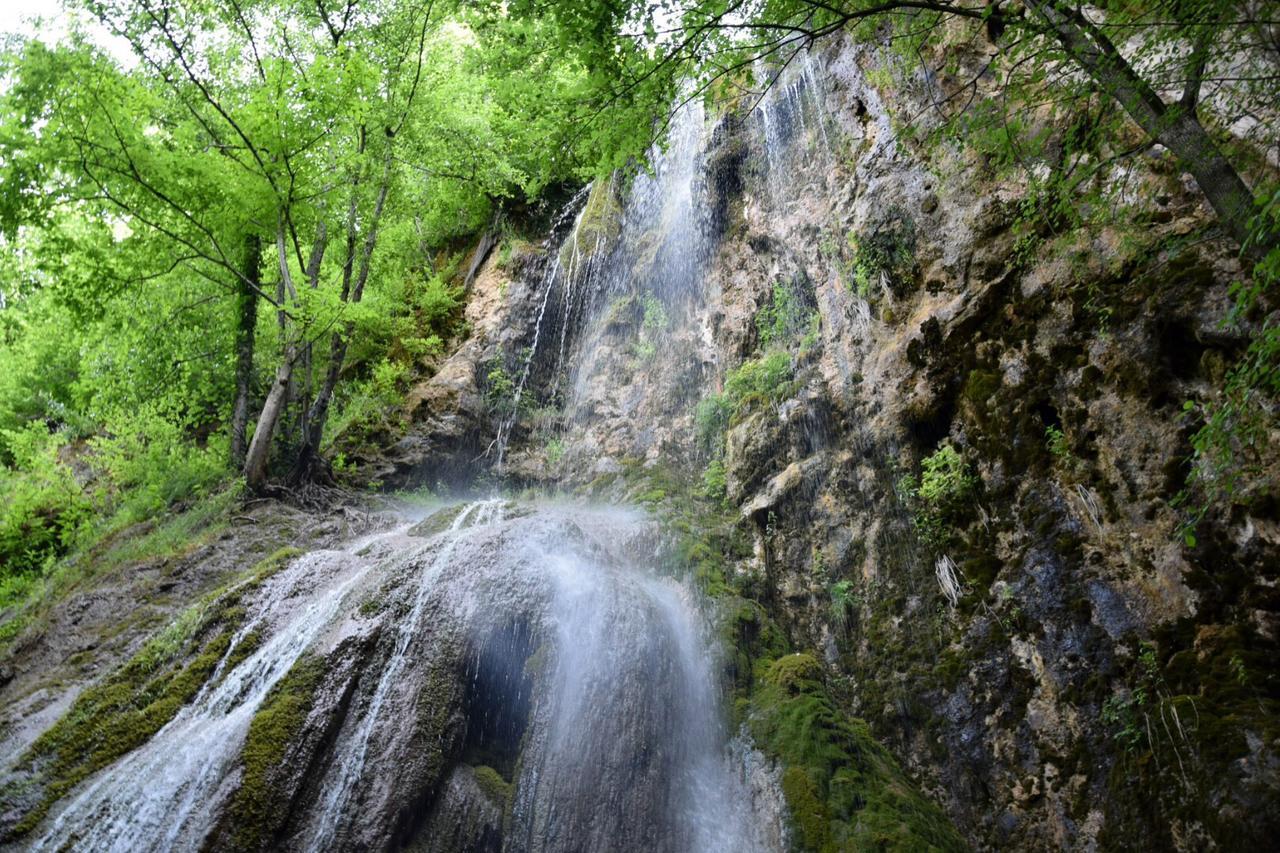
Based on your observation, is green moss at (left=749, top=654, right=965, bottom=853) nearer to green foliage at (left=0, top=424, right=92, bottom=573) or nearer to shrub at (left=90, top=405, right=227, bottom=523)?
shrub at (left=90, top=405, right=227, bottom=523)

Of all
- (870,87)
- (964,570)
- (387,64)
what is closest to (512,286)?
(387,64)

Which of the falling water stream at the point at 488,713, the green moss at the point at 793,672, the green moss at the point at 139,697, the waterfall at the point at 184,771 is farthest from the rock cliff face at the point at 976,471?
the green moss at the point at 139,697

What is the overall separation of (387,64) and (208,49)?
3058 mm

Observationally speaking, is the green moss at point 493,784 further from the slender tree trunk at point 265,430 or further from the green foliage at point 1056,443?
the slender tree trunk at point 265,430

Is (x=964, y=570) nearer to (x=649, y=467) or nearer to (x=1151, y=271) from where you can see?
(x=1151, y=271)

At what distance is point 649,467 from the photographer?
10.4 m

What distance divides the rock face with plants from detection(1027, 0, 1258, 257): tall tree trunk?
0.10 feet

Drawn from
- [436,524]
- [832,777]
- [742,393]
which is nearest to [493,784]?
[832,777]

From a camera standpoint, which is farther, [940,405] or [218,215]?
[218,215]

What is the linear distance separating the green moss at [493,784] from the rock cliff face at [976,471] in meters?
0.18

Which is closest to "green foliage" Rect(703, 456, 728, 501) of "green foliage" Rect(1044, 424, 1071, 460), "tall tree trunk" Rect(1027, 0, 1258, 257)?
"green foliage" Rect(1044, 424, 1071, 460)

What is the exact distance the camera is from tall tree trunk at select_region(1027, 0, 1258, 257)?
11.1ft

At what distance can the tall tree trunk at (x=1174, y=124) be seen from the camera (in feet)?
11.1

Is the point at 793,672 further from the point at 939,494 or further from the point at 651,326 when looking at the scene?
the point at 651,326
